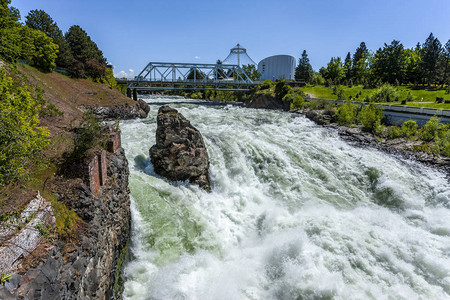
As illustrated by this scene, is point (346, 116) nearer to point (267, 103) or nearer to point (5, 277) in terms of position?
point (267, 103)

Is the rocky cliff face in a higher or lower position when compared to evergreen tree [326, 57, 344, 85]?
lower

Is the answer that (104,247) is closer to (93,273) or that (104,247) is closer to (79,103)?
(93,273)

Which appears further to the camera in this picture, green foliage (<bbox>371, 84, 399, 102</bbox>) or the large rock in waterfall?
green foliage (<bbox>371, 84, 399, 102</bbox>)

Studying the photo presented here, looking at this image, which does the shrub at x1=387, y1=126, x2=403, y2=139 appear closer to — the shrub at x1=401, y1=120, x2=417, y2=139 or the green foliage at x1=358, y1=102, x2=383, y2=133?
the shrub at x1=401, y1=120, x2=417, y2=139

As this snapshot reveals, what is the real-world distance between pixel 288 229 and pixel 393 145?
56.8 feet

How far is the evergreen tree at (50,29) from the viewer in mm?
31497

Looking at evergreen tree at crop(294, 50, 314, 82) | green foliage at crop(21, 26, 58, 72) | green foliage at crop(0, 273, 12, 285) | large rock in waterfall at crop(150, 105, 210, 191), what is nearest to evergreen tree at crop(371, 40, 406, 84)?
evergreen tree at crop(294, 50, 314, 82)

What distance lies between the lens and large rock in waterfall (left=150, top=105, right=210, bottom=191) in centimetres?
1222

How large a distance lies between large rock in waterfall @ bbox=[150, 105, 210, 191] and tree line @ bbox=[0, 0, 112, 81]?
13.3 m

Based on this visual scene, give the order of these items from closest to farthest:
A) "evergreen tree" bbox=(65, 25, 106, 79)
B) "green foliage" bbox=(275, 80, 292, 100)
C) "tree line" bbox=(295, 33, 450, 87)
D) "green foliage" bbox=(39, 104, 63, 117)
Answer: "green foliage" bbox=(39, 104, 63, 117), "evergreen tree" bbox=(65, 25, 106, 79), "green foliage" bbox=(275, 80, 292, 100), "tree line" bbox=(295, 33, 450, 87)

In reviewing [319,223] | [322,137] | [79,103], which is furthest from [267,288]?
[79,103]

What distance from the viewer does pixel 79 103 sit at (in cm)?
2409

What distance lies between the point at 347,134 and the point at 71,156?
25.0 metres

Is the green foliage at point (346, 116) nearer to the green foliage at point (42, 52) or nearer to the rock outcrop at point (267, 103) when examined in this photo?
the rock outcrop at point (267, 103)
